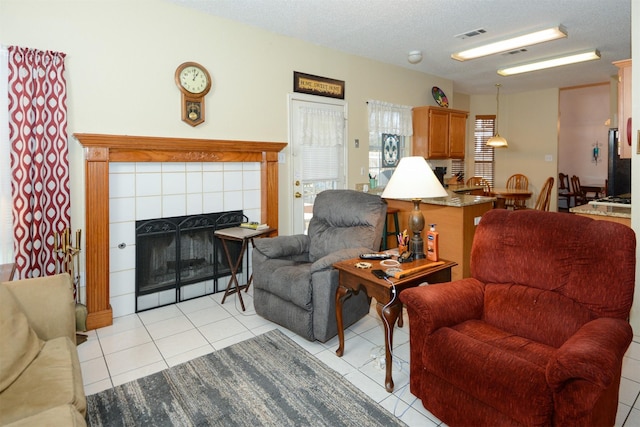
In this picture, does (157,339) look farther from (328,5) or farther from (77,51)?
(328,5)

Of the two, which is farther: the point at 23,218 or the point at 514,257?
the point at 23,218

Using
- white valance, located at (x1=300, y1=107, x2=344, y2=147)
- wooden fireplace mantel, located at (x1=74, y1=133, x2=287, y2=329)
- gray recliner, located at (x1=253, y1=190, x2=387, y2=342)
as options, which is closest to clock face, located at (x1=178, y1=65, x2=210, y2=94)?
wooden fireplace mantel, located at (x1=74, y1=133, x2=287, y2=329)

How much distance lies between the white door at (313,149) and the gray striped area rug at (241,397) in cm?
212

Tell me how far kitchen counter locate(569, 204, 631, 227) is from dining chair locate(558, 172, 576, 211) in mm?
5371

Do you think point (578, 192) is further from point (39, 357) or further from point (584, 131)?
point (39, 357)

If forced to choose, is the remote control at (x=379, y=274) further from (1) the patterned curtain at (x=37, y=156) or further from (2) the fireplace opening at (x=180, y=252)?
(1) the patterned curtain at (x=37, y=156)

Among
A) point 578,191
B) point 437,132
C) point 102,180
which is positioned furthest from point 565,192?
point 102,180

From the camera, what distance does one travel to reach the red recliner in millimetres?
1408

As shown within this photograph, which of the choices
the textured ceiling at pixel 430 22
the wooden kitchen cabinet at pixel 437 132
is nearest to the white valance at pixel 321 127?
the textured ceiling at pixel 430 22

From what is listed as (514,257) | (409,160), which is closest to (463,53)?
(409,160)

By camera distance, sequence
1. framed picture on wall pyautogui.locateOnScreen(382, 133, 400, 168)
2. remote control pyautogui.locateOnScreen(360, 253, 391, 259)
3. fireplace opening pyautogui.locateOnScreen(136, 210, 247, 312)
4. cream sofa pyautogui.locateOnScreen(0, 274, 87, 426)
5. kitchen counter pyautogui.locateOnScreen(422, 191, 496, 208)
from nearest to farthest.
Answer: cream sofa pyautogui.locateOnScreen(0, 274, 87, 426)
remote control pyautogui.locateOnScreen(360, 253, 391, 259)
fireplace opening pyautogui.locateOnScreen(136, 210, 247, 312)
kitchen counter pyautogui.locateOnScreen(422, 191, 496, 208)
framed picture on wall pyautogui.locateOnScreen(382, 133, 400, 168)

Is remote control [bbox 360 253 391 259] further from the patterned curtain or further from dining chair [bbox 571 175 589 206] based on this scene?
dining chair [bbox 571 175 589 206]

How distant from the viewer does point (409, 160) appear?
7.84ft

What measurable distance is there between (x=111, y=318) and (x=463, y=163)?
6.73m
